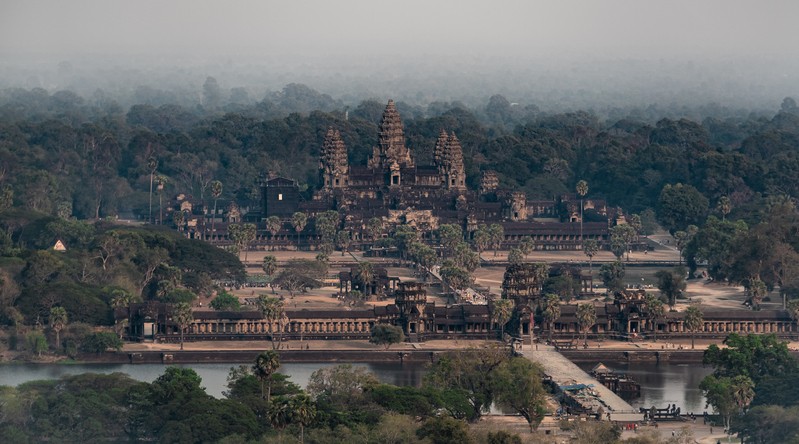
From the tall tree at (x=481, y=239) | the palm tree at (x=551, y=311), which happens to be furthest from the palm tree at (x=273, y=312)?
the tall tree at (x=481, y=239)

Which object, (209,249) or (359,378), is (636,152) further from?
(359,378)

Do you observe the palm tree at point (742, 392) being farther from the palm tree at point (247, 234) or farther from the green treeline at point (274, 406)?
the palm tree at point (247, 234)

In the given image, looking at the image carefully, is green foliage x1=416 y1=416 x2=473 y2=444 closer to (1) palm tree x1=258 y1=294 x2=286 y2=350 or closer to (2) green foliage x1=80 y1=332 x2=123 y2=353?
(2) green foliage x1=80 y1=332 x2=123 y2=353

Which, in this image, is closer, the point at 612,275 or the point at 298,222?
the point at 612,275

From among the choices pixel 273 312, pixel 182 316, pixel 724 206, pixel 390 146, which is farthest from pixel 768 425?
pixel 390 146

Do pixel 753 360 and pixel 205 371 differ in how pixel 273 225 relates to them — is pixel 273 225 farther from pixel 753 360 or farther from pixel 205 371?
pixel 753 360

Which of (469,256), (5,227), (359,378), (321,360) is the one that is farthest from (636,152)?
(359,378)

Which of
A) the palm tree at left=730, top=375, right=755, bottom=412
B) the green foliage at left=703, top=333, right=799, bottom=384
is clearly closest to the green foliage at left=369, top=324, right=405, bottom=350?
the green foliage at left=703, top=333, right=799, bottom=384

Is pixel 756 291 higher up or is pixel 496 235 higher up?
pixel 496 235

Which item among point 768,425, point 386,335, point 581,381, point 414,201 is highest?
point 414,201
